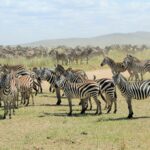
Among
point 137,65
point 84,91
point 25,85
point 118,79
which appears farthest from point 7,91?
point 137,65

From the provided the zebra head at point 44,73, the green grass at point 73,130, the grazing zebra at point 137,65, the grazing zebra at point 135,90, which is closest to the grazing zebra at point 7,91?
the green grass at point 73,130

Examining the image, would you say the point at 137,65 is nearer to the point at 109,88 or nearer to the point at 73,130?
the point at 109,88

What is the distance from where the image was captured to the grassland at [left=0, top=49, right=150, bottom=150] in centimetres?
1036

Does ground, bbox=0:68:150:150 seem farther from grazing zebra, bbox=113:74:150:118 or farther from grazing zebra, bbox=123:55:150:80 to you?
grazing zebra, bbox=123:55:150:80

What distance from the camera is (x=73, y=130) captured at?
1195 centimetres

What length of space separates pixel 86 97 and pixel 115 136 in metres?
3.90

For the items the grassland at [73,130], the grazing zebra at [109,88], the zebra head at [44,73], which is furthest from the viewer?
the zebra head at [44,73]

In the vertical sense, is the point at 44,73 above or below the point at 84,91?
above

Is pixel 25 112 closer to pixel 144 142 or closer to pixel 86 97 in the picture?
pixel 86 97

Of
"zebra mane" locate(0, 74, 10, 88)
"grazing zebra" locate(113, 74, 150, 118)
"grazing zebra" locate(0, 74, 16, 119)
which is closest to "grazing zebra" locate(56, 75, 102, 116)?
"grazing zebra" locate(113, 74, 150, 118)

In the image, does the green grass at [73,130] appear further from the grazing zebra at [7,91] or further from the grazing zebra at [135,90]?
the grazing zebra at [135,90]

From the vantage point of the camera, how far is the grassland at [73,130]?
10.4 meters

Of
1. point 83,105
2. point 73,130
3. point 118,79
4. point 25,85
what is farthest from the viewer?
point 25,85

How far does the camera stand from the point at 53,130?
39.4ft
